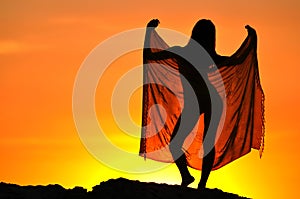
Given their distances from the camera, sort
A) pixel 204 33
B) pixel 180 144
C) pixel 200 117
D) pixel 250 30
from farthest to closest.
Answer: pixel 200 117
pixel 250 30
pixel 180 144
pixel 204 33

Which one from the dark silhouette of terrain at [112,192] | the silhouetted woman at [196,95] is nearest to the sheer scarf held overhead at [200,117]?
Answer: the silhouetted woman at [196,95]

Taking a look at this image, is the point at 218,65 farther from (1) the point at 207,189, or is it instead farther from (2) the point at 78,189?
(2) the point at 78,189

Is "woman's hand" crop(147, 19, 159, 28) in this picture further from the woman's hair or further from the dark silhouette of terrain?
the dark silhouette of terrain

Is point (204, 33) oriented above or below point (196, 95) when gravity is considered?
above

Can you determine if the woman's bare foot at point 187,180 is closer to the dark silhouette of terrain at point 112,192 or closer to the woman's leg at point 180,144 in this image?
the woman's leg at point 180,144

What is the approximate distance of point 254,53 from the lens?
1966 centimetres

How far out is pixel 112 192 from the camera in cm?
1700

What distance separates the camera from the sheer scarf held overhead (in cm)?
1942

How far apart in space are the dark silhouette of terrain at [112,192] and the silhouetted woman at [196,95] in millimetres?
1024

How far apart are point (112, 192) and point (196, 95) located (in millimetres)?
2904

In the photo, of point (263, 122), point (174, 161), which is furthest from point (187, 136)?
point (263, 122)

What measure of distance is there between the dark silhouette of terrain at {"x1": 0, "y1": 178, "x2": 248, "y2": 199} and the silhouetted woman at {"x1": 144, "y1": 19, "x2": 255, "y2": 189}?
40.3 inches

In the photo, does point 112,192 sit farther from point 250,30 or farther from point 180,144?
point 250,30

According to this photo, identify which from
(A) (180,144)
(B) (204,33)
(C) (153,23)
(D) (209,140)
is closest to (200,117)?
(D) (209,140)
